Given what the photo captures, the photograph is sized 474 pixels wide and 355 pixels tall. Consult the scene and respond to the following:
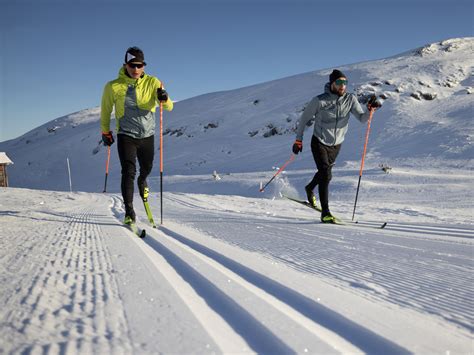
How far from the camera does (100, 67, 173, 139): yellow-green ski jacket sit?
383 centimetres

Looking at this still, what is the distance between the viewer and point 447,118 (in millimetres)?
20641

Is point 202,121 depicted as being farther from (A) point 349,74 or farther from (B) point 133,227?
(B) point 133,227

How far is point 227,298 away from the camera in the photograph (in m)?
1.40

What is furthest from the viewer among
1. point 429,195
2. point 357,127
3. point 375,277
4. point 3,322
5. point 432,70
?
point 432,70

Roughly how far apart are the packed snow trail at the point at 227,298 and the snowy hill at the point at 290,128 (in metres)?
14.3

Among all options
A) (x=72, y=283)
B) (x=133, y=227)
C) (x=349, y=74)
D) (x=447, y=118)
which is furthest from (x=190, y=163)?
(x=72, y=283)

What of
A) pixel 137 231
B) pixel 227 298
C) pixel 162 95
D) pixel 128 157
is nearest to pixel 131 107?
pixel 162 95

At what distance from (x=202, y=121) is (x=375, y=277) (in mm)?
34133

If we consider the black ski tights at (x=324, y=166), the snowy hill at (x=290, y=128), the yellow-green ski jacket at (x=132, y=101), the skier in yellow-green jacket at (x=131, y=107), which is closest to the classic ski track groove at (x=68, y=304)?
the skier in yellow-green jacket at (x=131, y=107)

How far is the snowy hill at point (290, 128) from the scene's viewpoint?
18.2m

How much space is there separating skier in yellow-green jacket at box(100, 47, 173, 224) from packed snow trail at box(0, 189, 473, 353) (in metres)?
1.36

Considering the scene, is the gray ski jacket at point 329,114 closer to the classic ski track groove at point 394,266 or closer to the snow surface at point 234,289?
the snow surface at point 234,289

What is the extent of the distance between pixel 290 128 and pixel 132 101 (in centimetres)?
2335

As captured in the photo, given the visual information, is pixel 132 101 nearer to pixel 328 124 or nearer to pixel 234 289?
pixel 328 124
